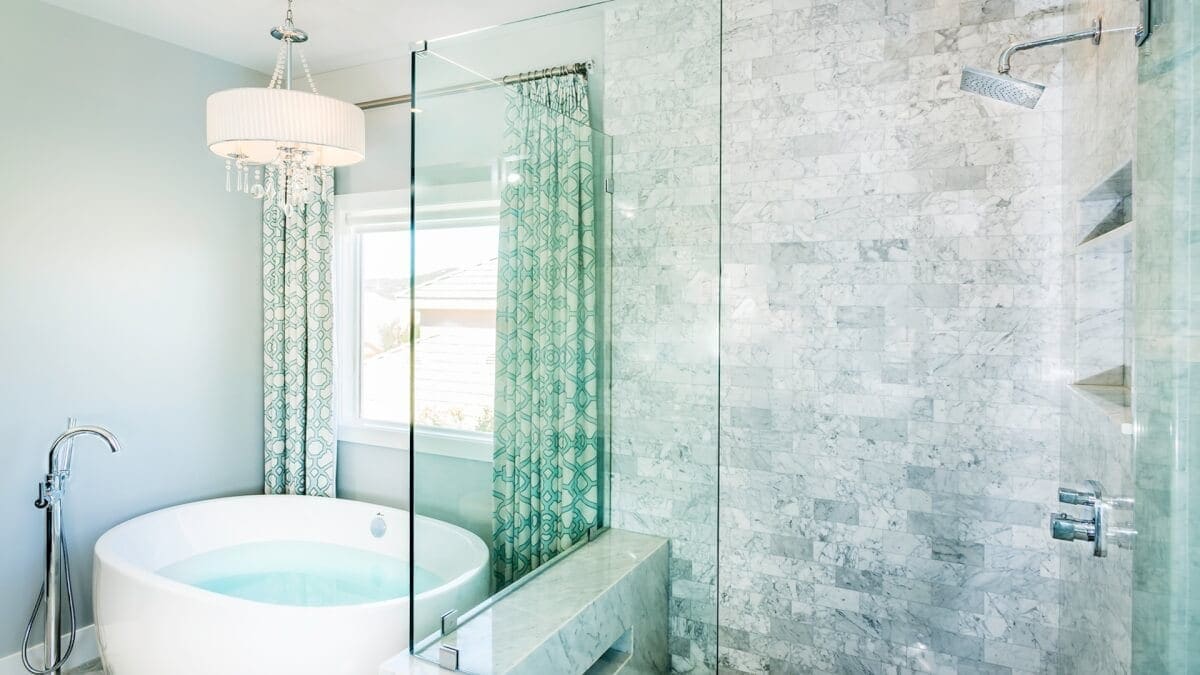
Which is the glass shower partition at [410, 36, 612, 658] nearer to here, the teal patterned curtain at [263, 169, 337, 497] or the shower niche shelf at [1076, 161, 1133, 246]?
the shower niche shelf at [1076, 161, 1133, 246]

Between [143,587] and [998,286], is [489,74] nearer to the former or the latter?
[998,286]

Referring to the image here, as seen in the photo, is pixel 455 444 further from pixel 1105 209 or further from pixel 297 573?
pixel 297 573

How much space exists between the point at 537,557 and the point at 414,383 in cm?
59

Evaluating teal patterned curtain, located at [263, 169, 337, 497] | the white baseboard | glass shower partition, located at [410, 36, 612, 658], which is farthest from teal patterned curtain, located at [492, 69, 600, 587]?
the white baseboard

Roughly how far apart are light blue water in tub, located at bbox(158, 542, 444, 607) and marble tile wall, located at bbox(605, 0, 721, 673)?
1.46m

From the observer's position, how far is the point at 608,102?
1735mm

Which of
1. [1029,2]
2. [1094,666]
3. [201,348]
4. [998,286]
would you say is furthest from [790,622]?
[201,348]

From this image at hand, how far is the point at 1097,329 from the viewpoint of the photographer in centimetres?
160

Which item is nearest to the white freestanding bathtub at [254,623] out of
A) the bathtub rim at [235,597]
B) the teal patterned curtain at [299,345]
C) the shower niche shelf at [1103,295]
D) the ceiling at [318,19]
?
the bathtub rim at [235,597]

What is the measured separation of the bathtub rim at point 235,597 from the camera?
1598mm

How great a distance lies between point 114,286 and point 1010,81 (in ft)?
11.0

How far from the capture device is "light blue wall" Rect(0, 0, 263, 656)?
2568mm

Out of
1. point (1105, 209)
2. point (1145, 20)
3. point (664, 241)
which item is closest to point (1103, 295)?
point (1105, 209)

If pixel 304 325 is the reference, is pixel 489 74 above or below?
above
